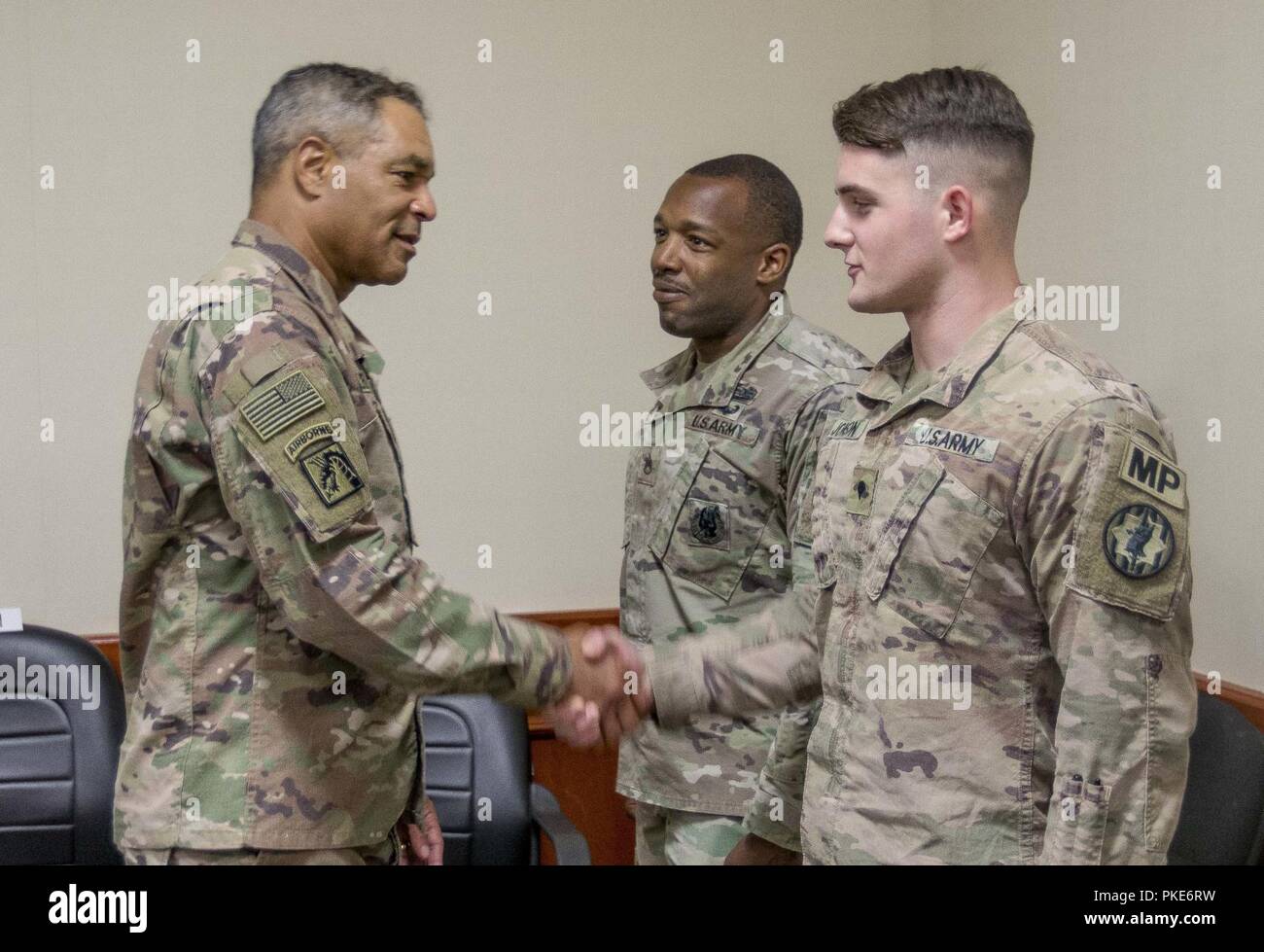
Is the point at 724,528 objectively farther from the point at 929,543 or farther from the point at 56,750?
the point at 56,750

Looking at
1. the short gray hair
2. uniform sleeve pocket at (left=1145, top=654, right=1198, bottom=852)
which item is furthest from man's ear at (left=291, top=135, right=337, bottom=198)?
uniform sleeve pocket at (left=1145, top=654, right=1198, bottom=852)

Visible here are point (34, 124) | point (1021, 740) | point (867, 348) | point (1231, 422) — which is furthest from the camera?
point (867, 348)

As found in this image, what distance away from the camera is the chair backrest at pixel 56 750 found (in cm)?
203

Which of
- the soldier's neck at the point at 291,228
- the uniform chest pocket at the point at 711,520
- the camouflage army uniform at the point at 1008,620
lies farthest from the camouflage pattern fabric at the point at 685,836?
the soldier's neck at the point at 291,228

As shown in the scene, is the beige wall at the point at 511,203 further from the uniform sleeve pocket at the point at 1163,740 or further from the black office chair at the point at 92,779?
the uniform sleeve pocket at the point at 1163,740

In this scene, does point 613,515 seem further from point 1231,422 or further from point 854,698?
point 854,698

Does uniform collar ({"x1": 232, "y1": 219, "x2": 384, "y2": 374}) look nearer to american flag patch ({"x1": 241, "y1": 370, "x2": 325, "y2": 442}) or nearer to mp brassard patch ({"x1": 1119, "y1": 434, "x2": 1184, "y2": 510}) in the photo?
american flag patch ({"x1": 241, "y1": 370, "x2": 325, "y2": 442})

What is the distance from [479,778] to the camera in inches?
81.3

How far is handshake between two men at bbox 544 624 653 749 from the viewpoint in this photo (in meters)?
1.54

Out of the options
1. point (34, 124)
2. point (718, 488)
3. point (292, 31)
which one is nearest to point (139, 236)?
point (34, 124)

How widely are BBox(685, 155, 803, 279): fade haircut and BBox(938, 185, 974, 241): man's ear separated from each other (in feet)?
3.02

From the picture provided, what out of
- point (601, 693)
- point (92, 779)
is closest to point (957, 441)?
point (601, 693)

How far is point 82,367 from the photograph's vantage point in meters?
2.62
